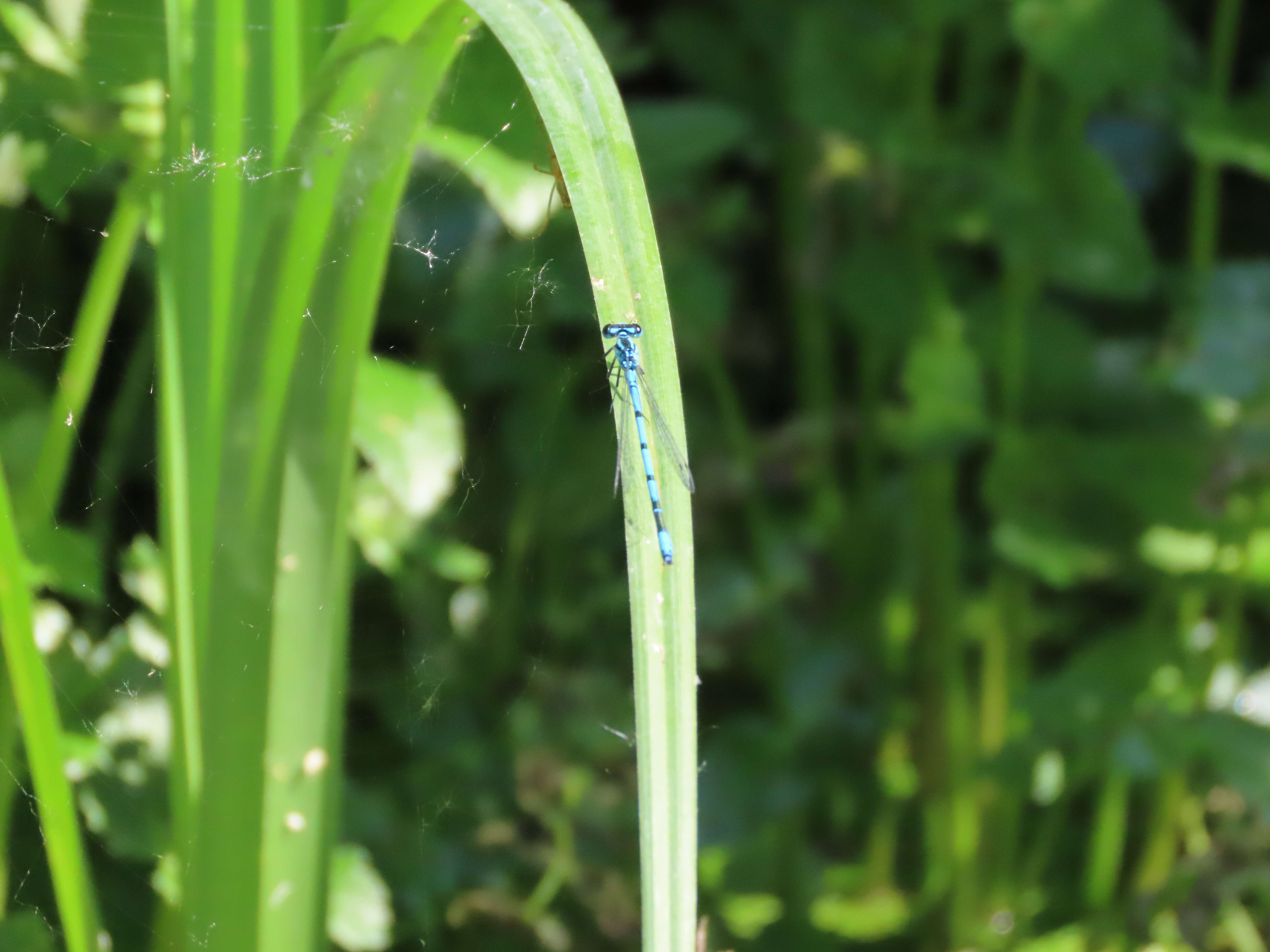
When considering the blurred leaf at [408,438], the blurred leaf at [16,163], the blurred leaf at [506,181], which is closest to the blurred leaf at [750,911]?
the blurred leaf at [408,438]

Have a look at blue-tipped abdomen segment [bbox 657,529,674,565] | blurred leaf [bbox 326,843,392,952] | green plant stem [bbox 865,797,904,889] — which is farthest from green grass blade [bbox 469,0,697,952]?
green plant stem [bbox 865,797,904,889]

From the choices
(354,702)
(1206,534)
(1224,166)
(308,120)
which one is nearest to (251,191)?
(308,120)

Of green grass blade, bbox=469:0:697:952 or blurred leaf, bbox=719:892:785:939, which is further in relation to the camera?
blurred leaf, bbox=719:892:785:939

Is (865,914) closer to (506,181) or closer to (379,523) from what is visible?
(379,523)

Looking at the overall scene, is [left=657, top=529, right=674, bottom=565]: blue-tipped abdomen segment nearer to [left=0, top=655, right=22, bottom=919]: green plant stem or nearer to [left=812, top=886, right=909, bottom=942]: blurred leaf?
[left=0, top=655, right=22, bottom=919]: green plant stem

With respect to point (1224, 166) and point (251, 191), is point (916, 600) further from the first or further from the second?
point (251, 191)

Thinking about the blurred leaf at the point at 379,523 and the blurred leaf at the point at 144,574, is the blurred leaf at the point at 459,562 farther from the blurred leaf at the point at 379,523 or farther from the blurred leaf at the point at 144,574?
the blurred leaf at the point at 144,574
